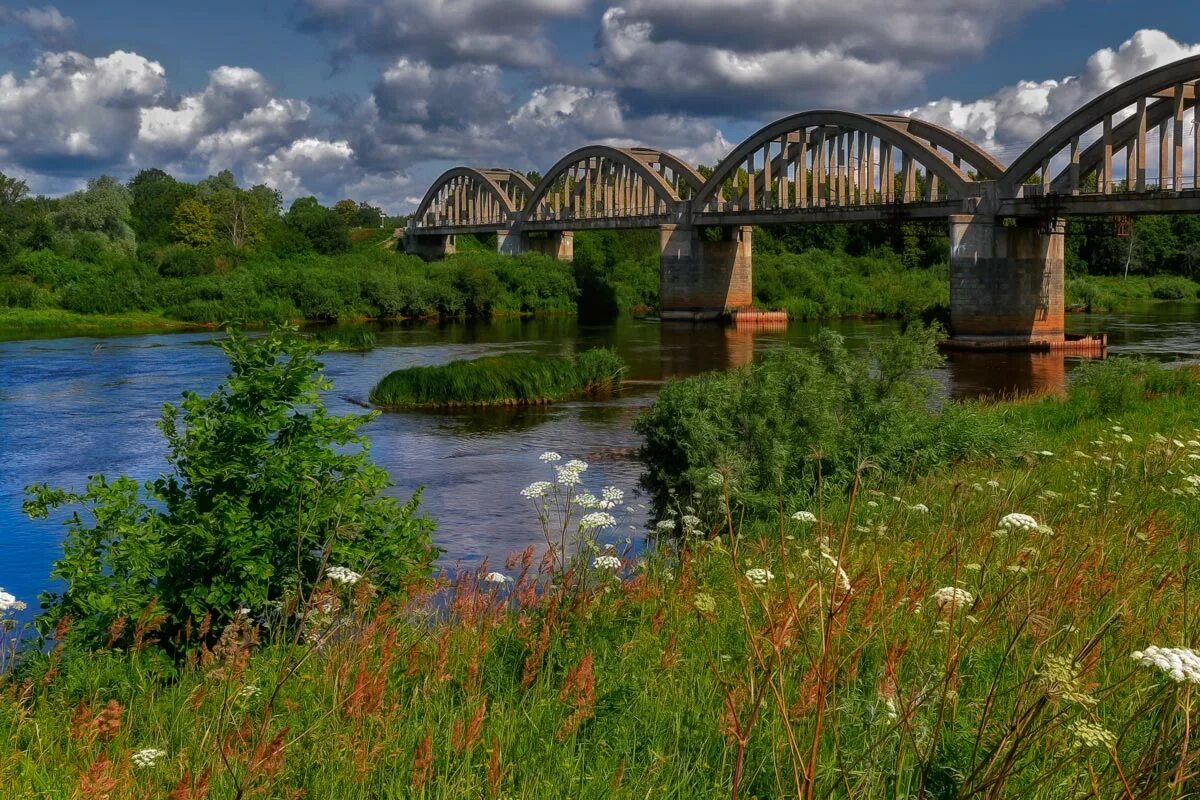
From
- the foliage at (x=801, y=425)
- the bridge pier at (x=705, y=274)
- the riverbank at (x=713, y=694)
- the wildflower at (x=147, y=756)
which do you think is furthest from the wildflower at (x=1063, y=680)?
the bridge pier at (x=705, y=274)

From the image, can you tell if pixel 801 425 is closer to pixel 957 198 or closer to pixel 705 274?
pixel 957 198

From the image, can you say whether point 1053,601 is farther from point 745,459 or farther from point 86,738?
point 745,459

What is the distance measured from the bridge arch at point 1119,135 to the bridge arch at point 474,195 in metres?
57.1

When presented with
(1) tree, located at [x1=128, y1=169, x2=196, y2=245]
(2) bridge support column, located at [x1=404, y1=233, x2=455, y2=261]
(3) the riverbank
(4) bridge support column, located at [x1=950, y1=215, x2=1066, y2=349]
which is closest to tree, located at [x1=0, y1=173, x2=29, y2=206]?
(1) tree, located at [x1=128, y1=169, x2=196, y2=245]

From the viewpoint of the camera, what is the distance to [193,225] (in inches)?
3888

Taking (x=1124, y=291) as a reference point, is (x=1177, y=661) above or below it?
above

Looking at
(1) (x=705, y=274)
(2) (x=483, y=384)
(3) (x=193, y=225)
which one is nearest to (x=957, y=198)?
(1) (x=705, y=274)

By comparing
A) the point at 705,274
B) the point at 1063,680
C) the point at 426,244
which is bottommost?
the point at 1063,680

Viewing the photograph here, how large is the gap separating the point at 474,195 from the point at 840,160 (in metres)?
57.0

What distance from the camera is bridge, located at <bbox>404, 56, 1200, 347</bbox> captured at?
49.1 m

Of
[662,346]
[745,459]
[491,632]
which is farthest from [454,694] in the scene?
[662,346]

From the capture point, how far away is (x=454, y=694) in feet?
15.3

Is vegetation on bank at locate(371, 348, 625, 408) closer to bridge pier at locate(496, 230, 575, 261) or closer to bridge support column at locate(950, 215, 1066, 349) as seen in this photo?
bridge support column at locate(950, 215, 1066, 349)

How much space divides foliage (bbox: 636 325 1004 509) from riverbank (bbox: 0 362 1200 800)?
6012 millimetres
